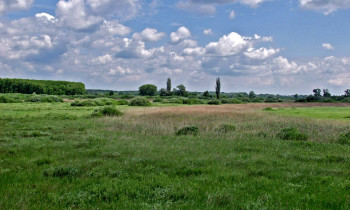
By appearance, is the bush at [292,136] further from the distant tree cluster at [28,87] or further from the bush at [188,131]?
the distant tree cluster at [28,87]

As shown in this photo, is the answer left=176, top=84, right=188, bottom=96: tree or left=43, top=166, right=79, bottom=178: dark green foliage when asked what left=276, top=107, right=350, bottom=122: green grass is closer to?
left=43, top=166, right=79, bottom=178: dark green foliage

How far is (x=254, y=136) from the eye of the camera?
64.9 feet

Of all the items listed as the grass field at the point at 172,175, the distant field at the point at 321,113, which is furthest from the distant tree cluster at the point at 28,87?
the grass field at the point at 172,175

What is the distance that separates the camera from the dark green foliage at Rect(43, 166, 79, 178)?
30.8ft

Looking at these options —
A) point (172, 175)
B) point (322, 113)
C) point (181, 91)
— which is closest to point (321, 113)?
point (322, 113)

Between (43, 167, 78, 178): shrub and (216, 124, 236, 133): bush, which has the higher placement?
(216, 124, 236, 133): bush

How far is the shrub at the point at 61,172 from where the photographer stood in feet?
30.8

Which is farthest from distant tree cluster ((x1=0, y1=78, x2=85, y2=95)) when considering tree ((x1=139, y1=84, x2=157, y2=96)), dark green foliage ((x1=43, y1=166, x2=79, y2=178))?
dark green foliage ((x1=43, y1=166, x2=79, y2=178))

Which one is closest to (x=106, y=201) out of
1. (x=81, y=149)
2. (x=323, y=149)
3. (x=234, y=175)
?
(x=234, y=175)

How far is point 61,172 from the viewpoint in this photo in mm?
9562

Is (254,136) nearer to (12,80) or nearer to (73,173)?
(73,173)

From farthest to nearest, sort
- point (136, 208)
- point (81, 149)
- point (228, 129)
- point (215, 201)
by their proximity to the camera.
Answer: point (228, 129) → point (81, 149) → point (215, 201) → point (136, 208)

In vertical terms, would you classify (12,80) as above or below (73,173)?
above

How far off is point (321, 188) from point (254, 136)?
11624 millimetres
